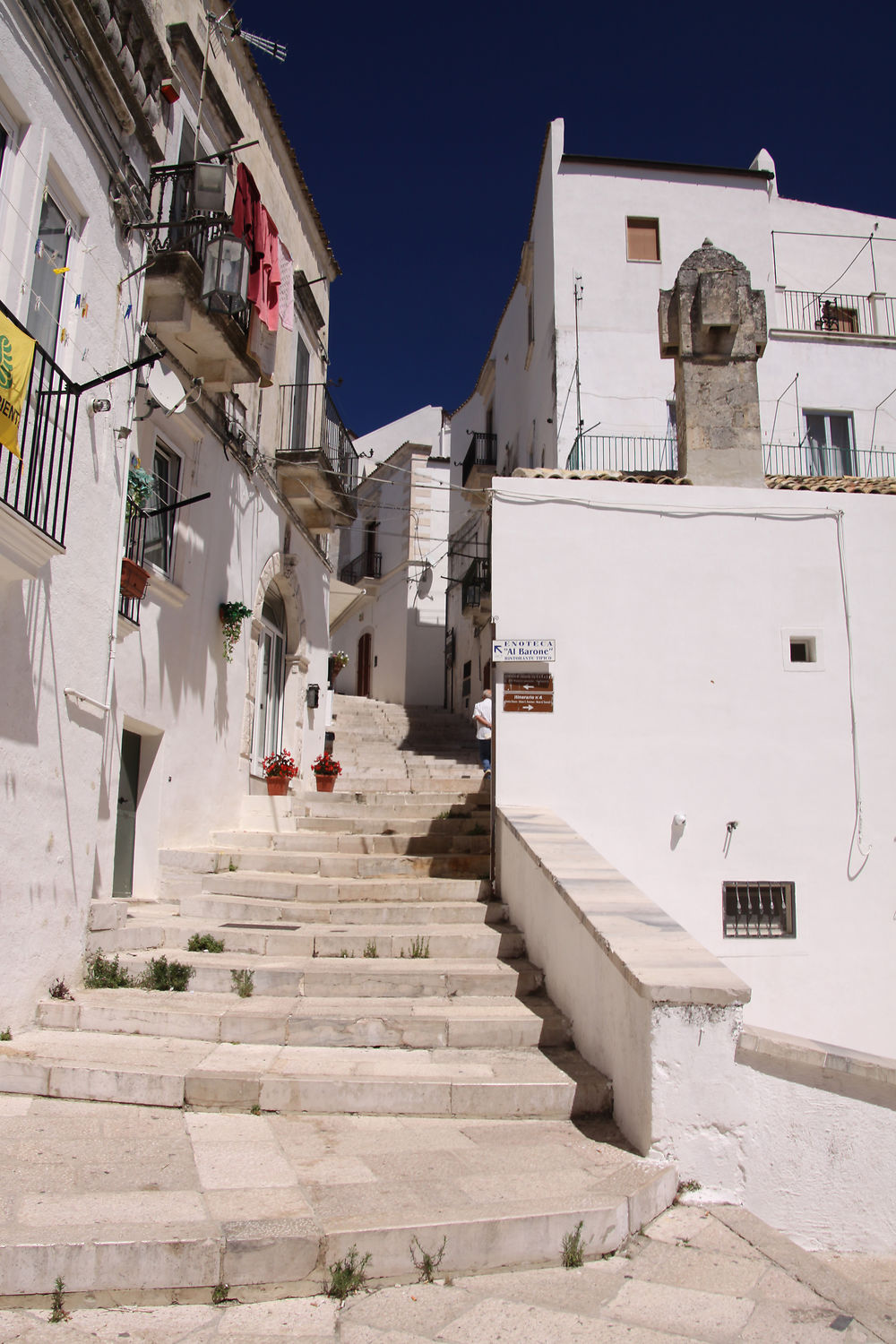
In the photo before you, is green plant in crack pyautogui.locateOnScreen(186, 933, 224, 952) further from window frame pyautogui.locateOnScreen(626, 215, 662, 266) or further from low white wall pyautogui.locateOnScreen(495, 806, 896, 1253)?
window frame pyautogui.locateOnScreen(626, 215, 662, 266)

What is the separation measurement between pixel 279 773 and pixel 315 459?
374cm

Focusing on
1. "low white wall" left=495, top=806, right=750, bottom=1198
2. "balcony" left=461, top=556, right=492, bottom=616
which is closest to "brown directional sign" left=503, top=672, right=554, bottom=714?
"low white wall" left=495, top=806, right=750, bottom=1198

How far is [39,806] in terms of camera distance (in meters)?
5.34

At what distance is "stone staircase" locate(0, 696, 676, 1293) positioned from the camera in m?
3.35

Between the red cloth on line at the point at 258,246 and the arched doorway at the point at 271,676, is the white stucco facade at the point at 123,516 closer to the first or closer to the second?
the arched doorway at the point at 271,676

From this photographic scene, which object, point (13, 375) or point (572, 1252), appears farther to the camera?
point (13, 375)

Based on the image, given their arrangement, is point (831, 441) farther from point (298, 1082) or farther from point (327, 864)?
point (298, 1082)

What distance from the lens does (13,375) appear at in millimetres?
4594

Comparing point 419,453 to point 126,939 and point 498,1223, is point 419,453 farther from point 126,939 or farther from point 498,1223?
point 498,1223

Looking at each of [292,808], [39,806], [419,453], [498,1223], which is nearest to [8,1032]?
[39,806]

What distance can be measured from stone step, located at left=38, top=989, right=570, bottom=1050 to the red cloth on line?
6.50 metres

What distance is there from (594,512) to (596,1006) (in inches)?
→ 204

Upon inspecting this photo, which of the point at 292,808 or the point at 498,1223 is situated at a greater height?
the point at 292,808

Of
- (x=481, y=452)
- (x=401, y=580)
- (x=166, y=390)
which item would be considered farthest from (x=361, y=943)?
(x=401, y=580)
